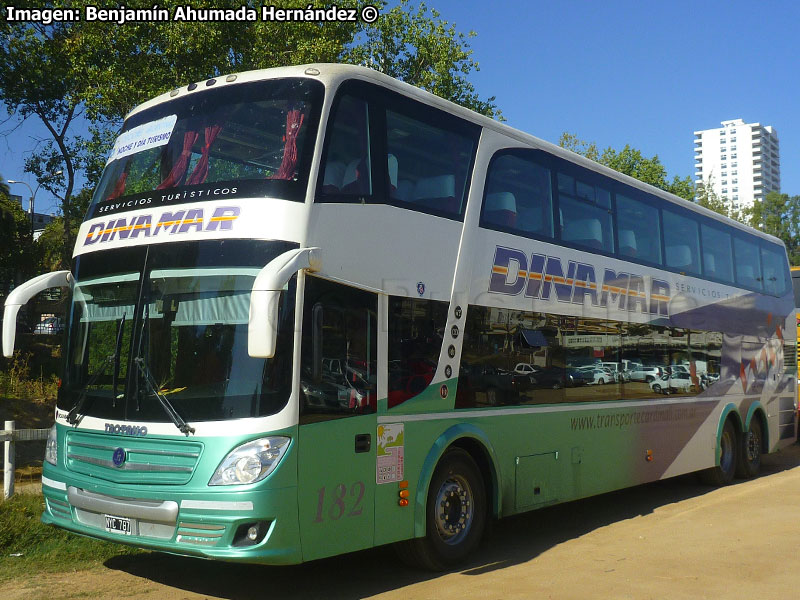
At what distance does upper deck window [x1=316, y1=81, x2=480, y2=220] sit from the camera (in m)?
6.81

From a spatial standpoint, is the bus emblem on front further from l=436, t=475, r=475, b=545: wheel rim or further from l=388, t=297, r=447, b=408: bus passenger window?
l=436, t=475, r=475, b=545: wheel rim

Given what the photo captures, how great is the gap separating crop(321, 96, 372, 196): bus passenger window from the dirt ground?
3349 millimetres

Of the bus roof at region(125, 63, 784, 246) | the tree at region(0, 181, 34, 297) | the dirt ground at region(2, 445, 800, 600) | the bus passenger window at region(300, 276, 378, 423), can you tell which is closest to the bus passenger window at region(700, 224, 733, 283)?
the bus roof at region(125, 63, 784, 246)

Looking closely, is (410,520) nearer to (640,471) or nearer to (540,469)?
(540,469)

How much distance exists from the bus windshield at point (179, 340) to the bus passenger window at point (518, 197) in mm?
2983

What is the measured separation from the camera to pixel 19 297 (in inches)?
270

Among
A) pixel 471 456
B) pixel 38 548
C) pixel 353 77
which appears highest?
pixel 353 77

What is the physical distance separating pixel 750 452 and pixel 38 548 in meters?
11.6

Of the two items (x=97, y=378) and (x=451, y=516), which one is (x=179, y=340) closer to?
(x=97, y=378)

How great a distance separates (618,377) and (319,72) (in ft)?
19.4

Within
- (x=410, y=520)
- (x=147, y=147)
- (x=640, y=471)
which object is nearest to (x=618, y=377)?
(x=640, y=471)

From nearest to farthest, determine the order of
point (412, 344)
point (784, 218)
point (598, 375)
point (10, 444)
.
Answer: point (412, 344) → point (10, 444) → point (598, 375) → point (784, 218)

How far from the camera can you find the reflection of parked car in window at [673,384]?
1162 centimetres

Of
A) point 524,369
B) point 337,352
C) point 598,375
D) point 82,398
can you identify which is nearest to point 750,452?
point 598,375
